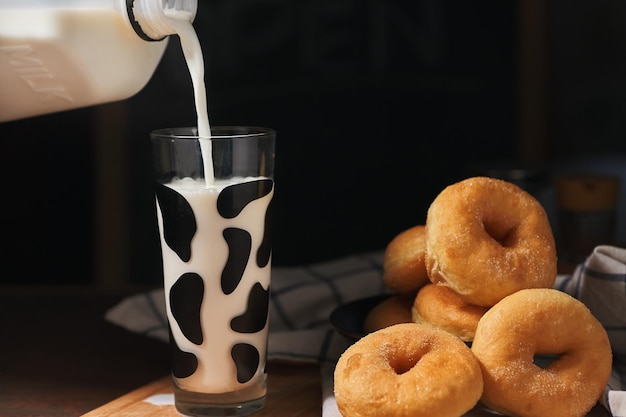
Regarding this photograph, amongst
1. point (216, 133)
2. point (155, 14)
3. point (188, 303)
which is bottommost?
point (188, 303)

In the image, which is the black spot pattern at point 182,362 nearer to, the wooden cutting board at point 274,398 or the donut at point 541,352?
the wooden cutting board at point 274,398

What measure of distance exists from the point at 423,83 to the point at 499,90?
0.15 m

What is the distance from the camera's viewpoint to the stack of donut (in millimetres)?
634

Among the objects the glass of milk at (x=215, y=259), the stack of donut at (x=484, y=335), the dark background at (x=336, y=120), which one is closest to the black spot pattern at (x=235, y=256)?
the glass of milk at (x=215, y=259)

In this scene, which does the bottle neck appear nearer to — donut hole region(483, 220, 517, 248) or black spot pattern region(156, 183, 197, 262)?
black spot pattern region(156, 183, 197, 262)

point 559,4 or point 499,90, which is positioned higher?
point 559,4

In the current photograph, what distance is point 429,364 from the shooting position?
64 centimetres

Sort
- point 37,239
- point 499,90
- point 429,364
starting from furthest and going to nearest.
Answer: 1. point 499,90
2. point 37,239
3. point 429,364

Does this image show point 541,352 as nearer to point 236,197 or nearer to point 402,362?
point 402,362

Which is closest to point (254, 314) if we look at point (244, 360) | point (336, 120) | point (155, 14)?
point (244, 360)

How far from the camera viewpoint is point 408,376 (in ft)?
2.09

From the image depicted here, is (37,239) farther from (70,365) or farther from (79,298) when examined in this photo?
(70,365)

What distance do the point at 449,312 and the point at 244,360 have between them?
0.17 meters

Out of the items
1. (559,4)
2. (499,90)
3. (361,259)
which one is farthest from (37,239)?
(559,4)
